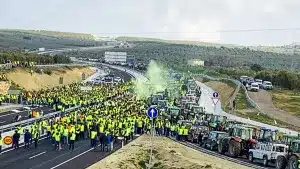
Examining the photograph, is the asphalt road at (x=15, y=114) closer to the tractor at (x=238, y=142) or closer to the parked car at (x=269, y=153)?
the tractor at (x=238, y=142)

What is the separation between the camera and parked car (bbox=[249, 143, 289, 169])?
2669cm

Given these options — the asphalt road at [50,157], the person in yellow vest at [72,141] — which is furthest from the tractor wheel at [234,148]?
the person in yellow vest at [72,141]

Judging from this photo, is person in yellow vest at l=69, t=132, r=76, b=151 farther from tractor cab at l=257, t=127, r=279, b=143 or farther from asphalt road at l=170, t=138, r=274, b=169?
tractor cab at l=257, t=127, r=279, b=143

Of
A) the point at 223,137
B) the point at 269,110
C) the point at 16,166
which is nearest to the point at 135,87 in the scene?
the point at 269,110

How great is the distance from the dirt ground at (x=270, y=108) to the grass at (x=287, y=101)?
0.73 m

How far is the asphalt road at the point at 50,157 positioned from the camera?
25.6m

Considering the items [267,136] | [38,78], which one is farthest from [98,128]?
[38,78]

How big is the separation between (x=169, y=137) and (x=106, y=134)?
8.86 meters

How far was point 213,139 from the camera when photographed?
33.9m

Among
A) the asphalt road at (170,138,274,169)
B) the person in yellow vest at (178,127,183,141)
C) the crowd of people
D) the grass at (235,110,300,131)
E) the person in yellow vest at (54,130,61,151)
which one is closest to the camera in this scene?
the asphalt road at (170,138,274,169)

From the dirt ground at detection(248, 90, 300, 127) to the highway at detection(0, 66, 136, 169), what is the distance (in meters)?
26.1

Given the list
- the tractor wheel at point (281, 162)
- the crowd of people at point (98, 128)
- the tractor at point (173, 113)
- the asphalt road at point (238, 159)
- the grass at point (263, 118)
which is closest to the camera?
the tractor wheel at point (281, 162)

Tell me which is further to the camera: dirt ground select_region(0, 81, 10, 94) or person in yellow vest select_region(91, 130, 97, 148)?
dirt ground select_region(0, 81, 10, 94)

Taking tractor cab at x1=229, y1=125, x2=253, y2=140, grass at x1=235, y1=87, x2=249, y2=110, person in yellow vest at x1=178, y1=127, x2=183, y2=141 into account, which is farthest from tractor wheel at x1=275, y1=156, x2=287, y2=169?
grass at x1=235, y1=87, x2=249, y2=110
